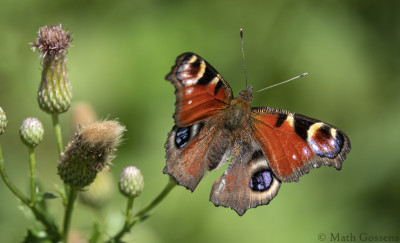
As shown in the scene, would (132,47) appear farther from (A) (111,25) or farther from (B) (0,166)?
(B) (0,166)

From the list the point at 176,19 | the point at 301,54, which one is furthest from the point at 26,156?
the point at 301,54

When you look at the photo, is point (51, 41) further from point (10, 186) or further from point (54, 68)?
point (10, 186)

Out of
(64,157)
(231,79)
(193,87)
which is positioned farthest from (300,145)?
(231,79)

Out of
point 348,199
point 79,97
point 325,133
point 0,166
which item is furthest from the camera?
point 79,97

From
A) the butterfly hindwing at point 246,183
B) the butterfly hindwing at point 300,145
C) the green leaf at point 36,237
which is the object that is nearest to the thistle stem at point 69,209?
the green leaf at point 36,237

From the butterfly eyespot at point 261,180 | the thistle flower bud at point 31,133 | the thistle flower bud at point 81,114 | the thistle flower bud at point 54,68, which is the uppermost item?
the thistle flower bud at point 54,68

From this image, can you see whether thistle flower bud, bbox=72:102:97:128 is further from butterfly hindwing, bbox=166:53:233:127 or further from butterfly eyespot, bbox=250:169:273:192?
butterfly eyespot, bbox=250:169:273:192

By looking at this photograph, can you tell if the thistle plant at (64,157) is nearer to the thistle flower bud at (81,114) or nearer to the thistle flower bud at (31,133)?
the thistle flower bud at (31,133)
